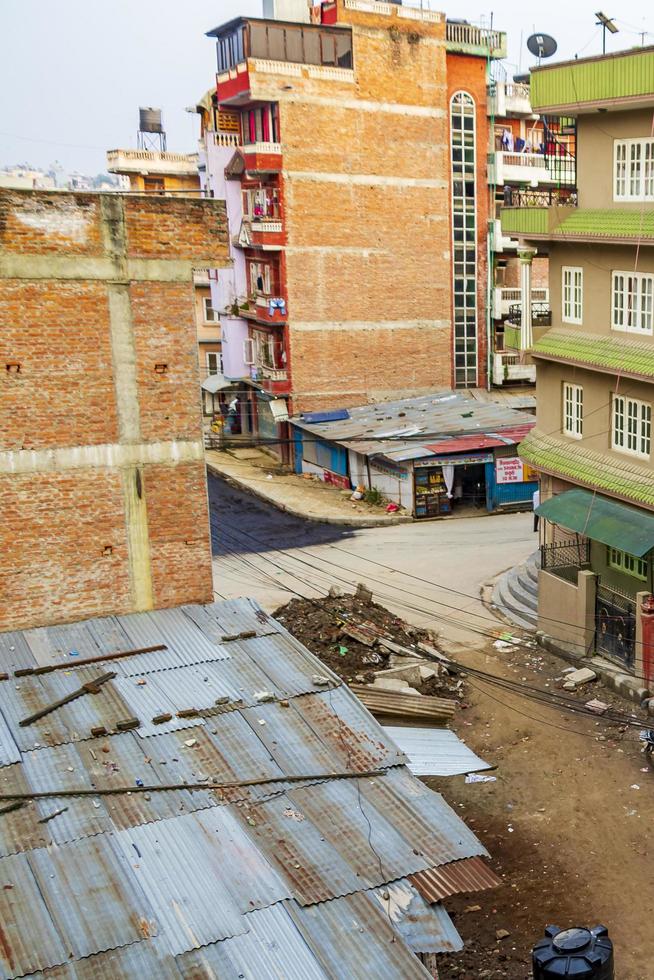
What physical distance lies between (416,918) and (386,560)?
22498mm

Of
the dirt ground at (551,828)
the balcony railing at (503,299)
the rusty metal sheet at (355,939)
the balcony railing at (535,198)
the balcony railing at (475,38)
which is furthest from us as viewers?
the balcony railing at (503,299)

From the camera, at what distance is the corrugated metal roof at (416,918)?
33.8 ft

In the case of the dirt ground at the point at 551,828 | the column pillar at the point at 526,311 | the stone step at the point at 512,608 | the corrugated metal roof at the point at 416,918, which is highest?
the column pillar at the point at 526,311

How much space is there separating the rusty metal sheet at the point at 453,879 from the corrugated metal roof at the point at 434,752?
3621 mm

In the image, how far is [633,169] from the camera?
2347cm

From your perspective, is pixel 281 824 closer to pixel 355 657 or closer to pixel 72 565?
pixel 72 565

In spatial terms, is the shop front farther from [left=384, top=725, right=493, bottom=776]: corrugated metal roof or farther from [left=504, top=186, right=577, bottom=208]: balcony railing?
[left=384, top=725, right=493, bottom=776]: corrugated metal roof

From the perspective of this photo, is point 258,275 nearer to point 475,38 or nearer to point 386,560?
point 475,38

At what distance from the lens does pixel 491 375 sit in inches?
1870

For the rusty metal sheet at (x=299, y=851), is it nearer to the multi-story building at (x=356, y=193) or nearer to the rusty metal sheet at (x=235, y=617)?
the rusty metal sheet at (x=235, y=617)

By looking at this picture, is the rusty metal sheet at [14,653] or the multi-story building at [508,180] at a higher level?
the multi-story building at [508,180]

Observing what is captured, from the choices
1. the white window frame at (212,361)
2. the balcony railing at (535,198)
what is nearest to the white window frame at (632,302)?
the balcony railing at (535,198)

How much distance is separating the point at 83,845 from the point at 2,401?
7734 mm

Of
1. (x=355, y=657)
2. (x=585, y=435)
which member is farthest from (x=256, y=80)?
(x=355, y=657)
